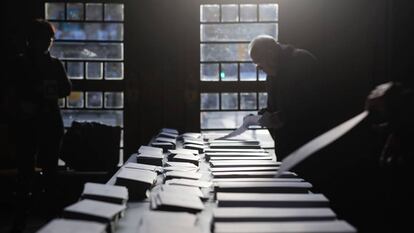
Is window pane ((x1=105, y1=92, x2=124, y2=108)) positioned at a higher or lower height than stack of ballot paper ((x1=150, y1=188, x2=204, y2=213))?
higher

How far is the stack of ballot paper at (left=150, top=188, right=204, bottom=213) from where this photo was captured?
184 cm

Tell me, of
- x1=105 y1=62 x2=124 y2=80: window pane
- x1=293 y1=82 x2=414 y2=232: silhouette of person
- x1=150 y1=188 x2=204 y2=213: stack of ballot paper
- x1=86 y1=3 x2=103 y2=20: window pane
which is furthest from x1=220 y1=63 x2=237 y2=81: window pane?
x1=150 y1=188 x2=204 y2=213: stack of ballot paper

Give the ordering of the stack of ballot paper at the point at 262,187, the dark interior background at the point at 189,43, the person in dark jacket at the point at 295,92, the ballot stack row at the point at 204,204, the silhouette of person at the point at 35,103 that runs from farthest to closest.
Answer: the dark interior background at the point at 189,43 → the silhouette of person at the point at 35,103 → the person in dark jacket at the point at 295,92 → the stack of ballot paper at the point at 262,187 → the ballot stack row at the point at 204,204

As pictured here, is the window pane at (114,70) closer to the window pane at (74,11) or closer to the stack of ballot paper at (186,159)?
the window pane at (74,11)

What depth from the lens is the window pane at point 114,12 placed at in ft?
22.6

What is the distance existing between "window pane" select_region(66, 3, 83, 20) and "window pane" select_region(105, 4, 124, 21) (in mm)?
324

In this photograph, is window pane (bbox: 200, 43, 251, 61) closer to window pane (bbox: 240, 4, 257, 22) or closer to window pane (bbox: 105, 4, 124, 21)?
window pane (bbox: 240, 4, 257, 22)

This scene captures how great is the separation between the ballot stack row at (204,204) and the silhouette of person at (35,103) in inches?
37.7

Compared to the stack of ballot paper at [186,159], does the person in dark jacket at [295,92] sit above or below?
above

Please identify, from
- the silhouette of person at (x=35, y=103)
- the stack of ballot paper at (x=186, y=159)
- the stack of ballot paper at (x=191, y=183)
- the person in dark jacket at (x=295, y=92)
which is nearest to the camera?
the stack of ballot paper at (x=191, y=183)

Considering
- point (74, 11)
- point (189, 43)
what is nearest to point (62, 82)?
point (189, 43)

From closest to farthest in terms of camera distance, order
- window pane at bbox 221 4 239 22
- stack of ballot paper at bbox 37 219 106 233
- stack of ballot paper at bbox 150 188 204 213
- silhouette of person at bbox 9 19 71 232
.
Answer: stack of ballot paper at bbox 37 219 106 233
stack of ballot paper at bbox 150 188 204 213
silhouette of person at bbox 9 19 71 232
window pane at bbox 221 4 239 22

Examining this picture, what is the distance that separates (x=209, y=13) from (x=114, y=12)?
1177mm

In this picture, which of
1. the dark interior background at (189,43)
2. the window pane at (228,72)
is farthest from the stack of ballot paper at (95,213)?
the window pane at (228,72)
